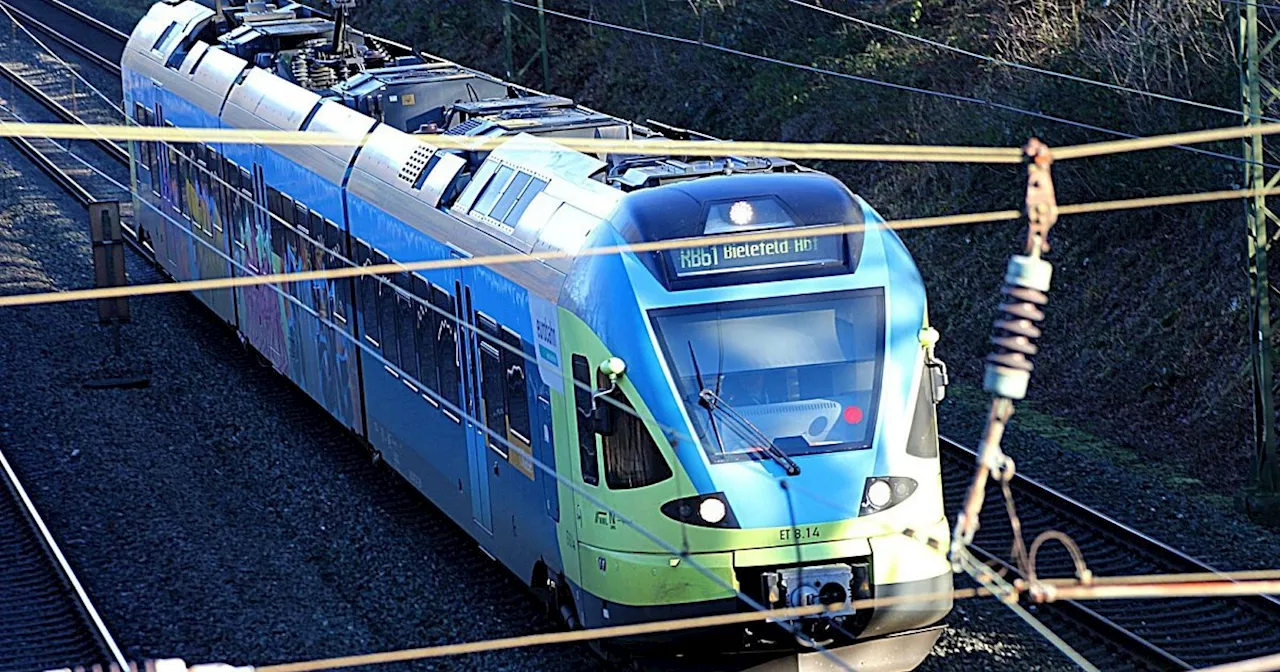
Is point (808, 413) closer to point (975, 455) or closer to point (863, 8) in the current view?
point (975, 455)

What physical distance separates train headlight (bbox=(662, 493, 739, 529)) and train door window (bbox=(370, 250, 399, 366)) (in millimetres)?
5083

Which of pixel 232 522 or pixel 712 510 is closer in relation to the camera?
pixel 712 510

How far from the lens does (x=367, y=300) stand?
1576cm

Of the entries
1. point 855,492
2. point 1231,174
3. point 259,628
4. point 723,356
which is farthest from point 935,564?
point 1231,174

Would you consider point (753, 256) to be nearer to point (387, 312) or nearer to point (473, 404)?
point (473, 404)

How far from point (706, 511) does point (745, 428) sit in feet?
1.71

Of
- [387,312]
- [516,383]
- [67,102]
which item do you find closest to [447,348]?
[516,383]

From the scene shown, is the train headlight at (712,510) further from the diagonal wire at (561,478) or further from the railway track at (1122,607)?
the railway track at (1122,607)

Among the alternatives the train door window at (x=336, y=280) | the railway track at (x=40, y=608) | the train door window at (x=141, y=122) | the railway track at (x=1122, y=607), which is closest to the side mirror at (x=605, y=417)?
the railway track at (x=1122, y=607)

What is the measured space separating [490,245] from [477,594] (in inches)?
116

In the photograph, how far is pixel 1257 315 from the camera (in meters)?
15.5

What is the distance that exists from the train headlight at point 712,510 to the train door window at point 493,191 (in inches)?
133

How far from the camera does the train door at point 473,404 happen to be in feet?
42.6

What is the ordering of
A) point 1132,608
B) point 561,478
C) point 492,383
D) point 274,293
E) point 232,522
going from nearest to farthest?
1. point 561,478
2. point 492,383
3. point 1132,608
4. point 232,522
5. point 274,293
